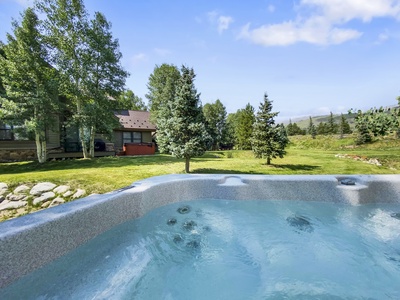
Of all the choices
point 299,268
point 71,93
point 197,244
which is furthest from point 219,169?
point 71,93

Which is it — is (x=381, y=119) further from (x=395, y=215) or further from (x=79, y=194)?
(x=79, y=194)

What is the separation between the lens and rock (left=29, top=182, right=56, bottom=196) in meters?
6.31

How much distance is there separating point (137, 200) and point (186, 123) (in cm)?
472

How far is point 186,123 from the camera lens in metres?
8.96

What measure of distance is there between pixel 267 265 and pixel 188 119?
261 inches

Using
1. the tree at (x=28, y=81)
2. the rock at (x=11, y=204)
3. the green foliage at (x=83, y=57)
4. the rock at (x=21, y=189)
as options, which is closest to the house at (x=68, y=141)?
the tree at (x=28, y=81)

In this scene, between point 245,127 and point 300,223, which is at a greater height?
point 245,127

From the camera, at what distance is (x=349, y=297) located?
2748 mm

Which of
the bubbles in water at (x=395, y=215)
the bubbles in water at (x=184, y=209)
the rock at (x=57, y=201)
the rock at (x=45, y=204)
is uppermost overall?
the rock at (x=57, y=201)

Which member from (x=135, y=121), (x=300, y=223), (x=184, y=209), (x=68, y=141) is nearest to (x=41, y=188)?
(x=184, y=209)

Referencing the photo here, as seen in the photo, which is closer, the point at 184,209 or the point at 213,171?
the point at 184,209

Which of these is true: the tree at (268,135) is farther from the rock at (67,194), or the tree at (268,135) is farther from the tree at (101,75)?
the tree at (101,75)

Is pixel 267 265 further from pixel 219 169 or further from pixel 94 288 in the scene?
pixel 219 169

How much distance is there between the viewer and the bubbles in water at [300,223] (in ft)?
15.4
